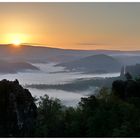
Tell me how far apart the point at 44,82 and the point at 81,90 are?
0.49 meters

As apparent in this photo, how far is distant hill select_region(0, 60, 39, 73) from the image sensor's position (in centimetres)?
550

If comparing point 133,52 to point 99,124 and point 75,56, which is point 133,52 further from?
point 99,124

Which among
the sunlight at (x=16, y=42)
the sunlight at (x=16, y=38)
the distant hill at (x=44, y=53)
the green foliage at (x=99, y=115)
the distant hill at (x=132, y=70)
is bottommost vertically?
the green foliage at (x=99, y=115)

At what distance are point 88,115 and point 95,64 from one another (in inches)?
26.3

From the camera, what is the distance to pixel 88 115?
5.49m

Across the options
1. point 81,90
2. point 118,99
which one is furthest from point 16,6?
point 118,99

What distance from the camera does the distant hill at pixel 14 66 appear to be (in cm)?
550

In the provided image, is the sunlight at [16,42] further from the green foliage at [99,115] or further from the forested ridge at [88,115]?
the green foliage at [99,115]

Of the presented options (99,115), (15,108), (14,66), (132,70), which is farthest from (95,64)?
(15,108)

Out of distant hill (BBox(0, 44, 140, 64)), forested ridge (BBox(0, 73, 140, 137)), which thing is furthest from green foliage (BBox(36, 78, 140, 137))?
distant hill (BBox(0, 44, 140, 64))

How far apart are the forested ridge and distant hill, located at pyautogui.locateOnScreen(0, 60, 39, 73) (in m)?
0.17

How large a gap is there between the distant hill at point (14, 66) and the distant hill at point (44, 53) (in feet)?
0.22

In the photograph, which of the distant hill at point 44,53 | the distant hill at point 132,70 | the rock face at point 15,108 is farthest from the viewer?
the distant hill at point 132,70

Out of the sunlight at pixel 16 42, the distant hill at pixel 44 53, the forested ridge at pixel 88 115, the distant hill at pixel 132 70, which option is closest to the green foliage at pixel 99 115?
the forested ridge at pixel 88 115
